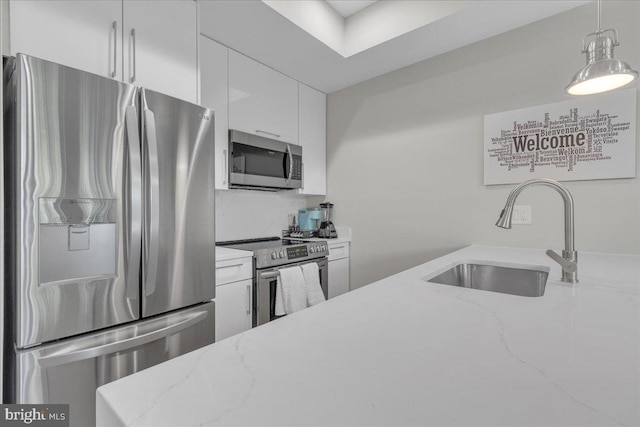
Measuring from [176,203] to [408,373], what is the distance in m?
1.35

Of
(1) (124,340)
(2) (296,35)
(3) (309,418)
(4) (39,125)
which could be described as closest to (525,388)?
(3) (309,418)

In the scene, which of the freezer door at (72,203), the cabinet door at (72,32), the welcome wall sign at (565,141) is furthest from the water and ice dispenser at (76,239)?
the welcome wall sign at (565,141)

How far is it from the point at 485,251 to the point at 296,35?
1.91m

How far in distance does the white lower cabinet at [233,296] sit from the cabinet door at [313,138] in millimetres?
1139

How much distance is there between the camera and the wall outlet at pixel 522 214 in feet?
6.73

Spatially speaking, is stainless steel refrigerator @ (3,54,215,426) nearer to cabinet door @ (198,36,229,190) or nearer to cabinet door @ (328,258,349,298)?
cabinet door @ (198,36,229,190)

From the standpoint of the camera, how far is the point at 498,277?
156 centimetres

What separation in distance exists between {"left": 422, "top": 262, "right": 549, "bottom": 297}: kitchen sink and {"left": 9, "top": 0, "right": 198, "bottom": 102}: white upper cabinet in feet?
5.53

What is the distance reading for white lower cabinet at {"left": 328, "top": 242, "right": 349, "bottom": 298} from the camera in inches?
109

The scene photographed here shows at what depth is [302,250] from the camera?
7.88 feet

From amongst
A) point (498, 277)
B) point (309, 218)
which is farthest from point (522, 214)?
point (309, 218)

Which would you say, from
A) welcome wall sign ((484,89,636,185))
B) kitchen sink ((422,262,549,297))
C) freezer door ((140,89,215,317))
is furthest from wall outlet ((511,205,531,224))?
freezer door ((140,89,215,317))

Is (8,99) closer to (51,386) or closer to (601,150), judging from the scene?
(51,386)

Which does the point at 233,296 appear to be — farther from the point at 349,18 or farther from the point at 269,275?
the point at 349,18
